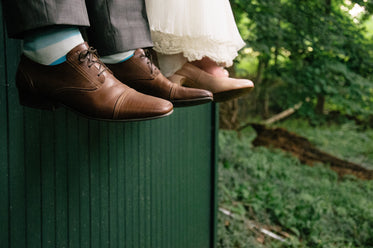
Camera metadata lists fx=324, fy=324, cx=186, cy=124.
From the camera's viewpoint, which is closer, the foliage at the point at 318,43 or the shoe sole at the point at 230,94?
the shoe sole at the point at 230,94

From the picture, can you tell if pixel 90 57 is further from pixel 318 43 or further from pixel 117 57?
pixel 318 43

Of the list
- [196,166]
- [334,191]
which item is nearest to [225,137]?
[334,191]

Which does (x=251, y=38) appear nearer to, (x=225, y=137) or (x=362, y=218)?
(x=225, y=137)

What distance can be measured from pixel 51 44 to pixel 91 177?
919 mm

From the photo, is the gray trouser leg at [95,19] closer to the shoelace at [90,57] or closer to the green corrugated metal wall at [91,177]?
the shoelace at [90,57]

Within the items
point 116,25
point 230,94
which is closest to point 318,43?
point 230,94

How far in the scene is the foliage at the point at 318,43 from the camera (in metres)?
3.66

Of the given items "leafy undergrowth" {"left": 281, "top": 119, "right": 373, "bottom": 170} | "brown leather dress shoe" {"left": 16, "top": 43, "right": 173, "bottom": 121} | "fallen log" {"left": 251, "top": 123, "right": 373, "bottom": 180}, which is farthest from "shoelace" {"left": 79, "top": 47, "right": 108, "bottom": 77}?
"leafy undergrowth" {"left": 281, "top": 119, "right": 373, "bottom": 170}

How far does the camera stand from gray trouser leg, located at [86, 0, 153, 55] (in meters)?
0.91

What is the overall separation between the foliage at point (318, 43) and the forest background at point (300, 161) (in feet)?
0.04

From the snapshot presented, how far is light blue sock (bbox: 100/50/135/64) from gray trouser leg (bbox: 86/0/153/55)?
0.05 m

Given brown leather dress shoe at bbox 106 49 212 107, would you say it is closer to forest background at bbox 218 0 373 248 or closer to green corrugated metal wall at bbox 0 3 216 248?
green corrugated metal wall at bbox 0 3 216 248

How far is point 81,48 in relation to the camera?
33.2 inches

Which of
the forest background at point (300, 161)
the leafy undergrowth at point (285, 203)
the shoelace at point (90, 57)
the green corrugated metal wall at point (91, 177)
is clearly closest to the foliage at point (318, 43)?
the forest background at point (300, 161)
